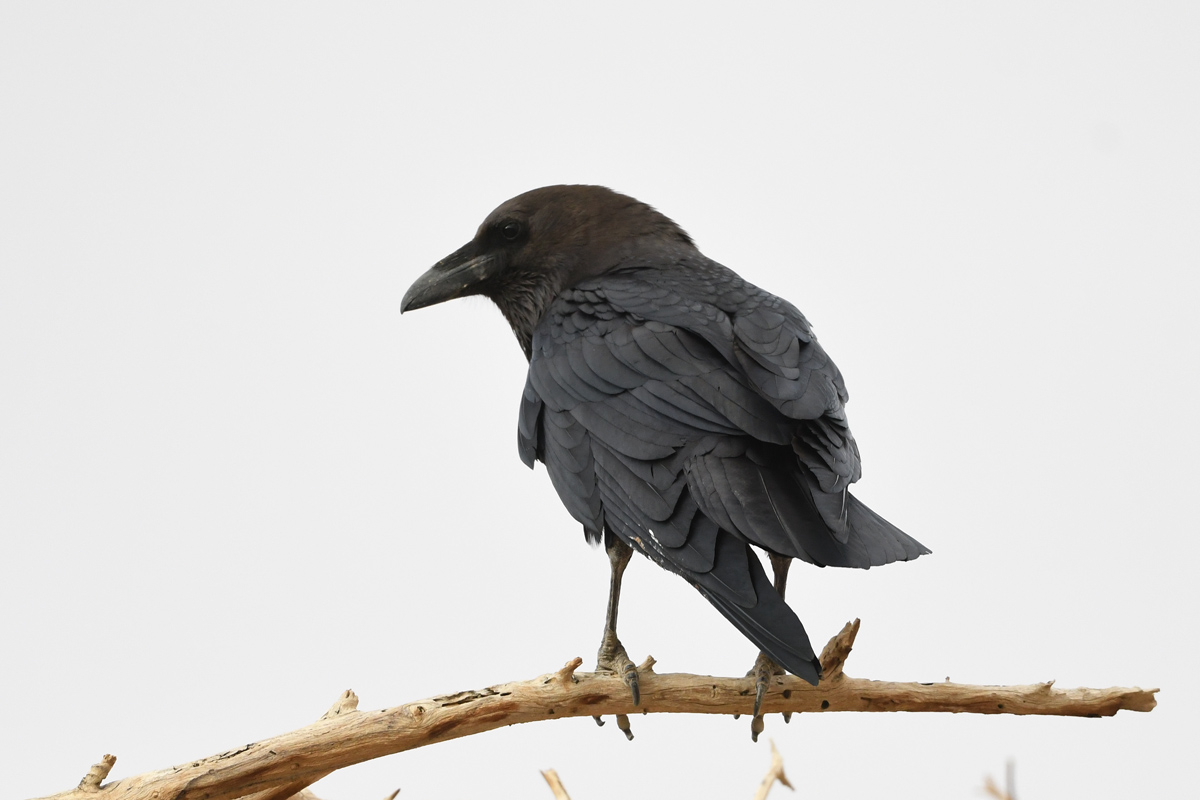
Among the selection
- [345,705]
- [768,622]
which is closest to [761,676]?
[768,622]

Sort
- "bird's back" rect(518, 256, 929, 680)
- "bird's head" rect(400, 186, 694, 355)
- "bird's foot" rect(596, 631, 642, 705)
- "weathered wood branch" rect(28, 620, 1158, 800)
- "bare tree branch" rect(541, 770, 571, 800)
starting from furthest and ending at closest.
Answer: "bird's head" rect(400, 186, 694, 355) < "bare tree branch" rect(541, 770, 571, 800) < "bird's foot" rect(596, 631, 642, 705) < "weathered wood branch" rect(28, 620, 1158, 800) < "bird's back" rect(518, 256, 929, 680)

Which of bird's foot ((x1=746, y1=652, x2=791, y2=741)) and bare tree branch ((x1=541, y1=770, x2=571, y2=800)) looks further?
bare tree branch ((x1=541, y1=770, x2=571, y2=800))

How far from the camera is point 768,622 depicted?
6.91ft

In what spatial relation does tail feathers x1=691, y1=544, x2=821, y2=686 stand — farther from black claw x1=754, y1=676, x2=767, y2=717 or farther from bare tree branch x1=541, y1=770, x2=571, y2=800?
bare tree branch x1=541, y1=770, x2=571, y2=800

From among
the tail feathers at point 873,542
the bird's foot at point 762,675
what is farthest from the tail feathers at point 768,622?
the bird's foot at point 762,675

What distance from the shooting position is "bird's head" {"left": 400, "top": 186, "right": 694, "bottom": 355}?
10.3ft

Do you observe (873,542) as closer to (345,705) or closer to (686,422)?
(686,422)

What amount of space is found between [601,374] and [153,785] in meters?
1.27

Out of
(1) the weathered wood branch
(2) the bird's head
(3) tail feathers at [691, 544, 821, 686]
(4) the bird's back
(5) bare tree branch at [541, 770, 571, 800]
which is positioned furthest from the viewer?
(2) the bird's head

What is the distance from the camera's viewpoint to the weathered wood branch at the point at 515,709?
238 cm

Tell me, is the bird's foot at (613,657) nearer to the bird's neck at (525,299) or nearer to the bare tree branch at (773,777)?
the bare tree branch at (773,777)

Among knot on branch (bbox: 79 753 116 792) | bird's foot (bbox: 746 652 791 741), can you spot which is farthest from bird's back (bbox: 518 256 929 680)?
knot on branch (bbox: 79 753 116 792)

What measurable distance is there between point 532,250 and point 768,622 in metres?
1.43

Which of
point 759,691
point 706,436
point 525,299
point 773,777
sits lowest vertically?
point 773,777
